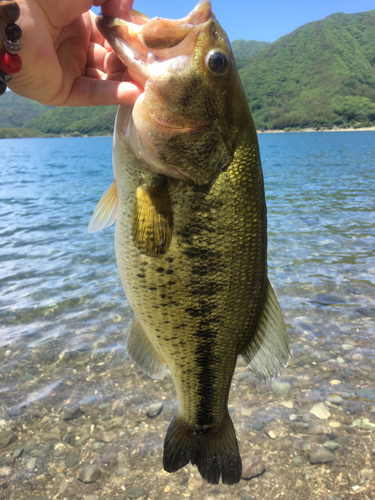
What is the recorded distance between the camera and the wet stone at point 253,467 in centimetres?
364

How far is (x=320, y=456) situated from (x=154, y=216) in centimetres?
332

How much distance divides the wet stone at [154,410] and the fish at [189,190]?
2525 millimetres

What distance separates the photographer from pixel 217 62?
Answer: 6.21 feet

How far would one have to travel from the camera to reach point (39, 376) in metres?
5.24

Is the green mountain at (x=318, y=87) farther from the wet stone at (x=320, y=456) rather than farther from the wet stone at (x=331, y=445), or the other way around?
the wet stone at (x=320, y=456)

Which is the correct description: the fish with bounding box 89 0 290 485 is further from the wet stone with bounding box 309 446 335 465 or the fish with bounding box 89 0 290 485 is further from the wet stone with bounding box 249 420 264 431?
the wet stone with bounding box 249 420 264 431

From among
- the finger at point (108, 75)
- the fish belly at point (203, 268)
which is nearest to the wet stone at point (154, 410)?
the fish belly at point (203, 268)

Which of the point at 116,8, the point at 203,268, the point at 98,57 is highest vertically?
the point at 116,8

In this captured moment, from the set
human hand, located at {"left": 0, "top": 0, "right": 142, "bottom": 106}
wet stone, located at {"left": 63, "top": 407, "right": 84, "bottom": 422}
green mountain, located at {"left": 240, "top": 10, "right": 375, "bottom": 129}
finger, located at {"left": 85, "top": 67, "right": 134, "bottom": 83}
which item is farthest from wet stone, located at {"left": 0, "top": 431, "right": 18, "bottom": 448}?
green mountain, located at {"left": 240, "top": 10, "right": 375, "bottom": 129}

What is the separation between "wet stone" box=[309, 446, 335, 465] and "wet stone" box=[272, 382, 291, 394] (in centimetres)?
91

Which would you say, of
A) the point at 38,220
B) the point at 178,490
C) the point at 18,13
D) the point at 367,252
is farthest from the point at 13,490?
the point at 38,220

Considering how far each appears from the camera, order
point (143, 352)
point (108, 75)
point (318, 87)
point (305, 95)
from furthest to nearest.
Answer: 1. point (318, 87)
2. point (305, 95)
3. point (143, 352)
4. point (108, 75)

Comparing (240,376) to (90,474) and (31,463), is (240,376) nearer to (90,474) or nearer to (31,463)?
(90,474)

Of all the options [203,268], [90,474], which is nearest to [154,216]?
[203,268]
